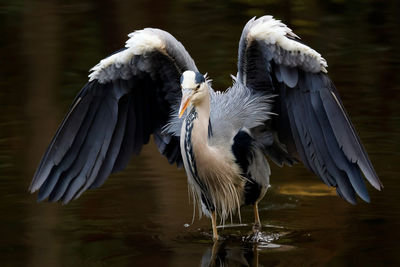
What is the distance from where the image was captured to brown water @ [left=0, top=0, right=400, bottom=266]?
650 centimetres

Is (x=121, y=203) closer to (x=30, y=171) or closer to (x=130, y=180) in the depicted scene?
(x=130, y=180)

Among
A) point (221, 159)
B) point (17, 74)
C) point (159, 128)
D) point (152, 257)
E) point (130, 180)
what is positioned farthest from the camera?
point (17, 74)

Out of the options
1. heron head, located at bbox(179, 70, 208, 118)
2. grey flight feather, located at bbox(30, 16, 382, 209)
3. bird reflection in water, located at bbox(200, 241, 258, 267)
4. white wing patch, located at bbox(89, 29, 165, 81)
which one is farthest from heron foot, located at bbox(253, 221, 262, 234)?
white wing patch, located at bbox(89, 29, 165, 81)

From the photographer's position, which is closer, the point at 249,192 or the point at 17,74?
the point at 249,192

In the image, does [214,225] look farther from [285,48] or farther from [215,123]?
[285,48]

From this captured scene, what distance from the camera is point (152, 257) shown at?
20.9 ft

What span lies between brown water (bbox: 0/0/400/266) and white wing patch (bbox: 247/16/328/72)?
127 cm

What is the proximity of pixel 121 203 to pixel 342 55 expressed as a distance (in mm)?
5210

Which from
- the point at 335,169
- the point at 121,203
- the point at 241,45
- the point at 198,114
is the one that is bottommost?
the point at 121,203

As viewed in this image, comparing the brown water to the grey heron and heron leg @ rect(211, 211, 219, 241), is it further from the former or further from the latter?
the grey heron

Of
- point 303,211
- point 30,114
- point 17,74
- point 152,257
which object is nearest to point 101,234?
point 152,257

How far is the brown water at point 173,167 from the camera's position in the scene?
256 inches

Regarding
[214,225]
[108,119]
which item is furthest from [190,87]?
[214,225]

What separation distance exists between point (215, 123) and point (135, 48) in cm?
84
